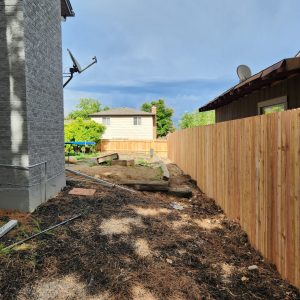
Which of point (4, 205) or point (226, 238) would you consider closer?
point (226, 238)

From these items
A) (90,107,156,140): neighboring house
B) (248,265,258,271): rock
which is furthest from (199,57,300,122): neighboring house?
(90,107,156,140): neighboring house

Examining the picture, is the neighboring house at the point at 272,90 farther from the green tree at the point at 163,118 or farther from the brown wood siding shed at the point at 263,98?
the green tree at the point at 163,118

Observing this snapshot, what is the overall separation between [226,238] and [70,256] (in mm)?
2421

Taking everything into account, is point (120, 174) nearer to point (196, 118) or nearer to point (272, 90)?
point (272, 90)

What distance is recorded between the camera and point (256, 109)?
7.83m

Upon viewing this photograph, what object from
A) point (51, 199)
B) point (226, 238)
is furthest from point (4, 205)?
point (226, 238)

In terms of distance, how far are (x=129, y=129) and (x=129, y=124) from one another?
0.73 metres

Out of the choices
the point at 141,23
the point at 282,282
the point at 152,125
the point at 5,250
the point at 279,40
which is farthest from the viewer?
the point at 152,125

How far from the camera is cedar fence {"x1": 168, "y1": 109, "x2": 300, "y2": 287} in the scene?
3074mm

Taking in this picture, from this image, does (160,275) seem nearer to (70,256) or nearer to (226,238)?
(70,256)

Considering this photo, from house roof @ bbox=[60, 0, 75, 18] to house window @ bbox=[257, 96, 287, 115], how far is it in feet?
21.3

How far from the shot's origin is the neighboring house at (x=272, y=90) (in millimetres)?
4898

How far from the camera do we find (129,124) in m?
43.7

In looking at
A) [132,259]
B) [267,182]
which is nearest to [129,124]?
[132,259]
